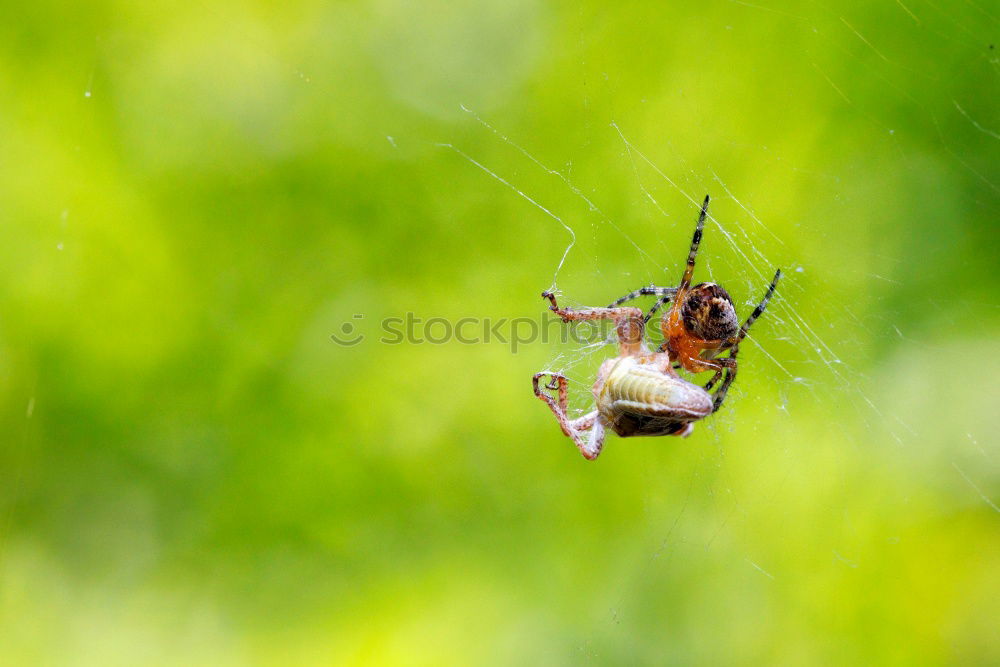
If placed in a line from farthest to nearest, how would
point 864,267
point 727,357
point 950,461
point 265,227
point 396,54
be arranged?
point 396,54
point 265,227
point 864,267
point 950,461
point 727,357

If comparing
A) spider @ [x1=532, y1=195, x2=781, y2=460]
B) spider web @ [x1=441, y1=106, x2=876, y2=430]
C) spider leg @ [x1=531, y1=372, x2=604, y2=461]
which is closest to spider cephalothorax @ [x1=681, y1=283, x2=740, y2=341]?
spider @ [x1=532, y1=195, x2=781, y2=460]

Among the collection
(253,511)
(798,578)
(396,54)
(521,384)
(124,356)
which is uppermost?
(396,54)

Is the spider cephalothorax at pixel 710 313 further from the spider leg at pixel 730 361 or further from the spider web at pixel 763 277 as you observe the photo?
the spider web at pixel 763 277

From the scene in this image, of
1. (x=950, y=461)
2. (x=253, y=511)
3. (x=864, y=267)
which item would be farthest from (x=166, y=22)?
(x=950, y=461)

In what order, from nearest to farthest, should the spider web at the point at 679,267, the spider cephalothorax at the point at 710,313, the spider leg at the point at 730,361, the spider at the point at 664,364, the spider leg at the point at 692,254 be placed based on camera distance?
the spider at the point at 664,364, the spider cephalothorax at the point at 710,313, the spider leg at the point at 692,254, the spider leg at the point at 730,361, the spider web at the point at 679,267

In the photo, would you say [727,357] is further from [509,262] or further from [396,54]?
[396,54]

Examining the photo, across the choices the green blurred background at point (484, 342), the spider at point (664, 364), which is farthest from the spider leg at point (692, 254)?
the green blurred background at point (484, 342)

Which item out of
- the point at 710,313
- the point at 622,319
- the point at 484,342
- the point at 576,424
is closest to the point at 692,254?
the point at 710,313
